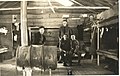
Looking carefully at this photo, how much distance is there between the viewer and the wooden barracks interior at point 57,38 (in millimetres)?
1305

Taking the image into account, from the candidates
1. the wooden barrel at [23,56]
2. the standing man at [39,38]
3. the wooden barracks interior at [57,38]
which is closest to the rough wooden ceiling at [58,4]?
the wooden barracks interior at [57,38]

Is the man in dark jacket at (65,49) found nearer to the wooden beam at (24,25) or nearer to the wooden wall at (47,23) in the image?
the wooden wall at (47,23)

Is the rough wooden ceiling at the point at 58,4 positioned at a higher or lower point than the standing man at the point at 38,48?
higher

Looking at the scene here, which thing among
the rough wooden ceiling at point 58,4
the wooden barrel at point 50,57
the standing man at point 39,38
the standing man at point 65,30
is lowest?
the wooden barrel at point 50,57

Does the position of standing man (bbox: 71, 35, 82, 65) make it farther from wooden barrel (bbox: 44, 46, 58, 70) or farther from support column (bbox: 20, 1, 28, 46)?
support column (bbox: 20, 1, 28, 46)

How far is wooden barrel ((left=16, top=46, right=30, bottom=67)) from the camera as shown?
1308mm

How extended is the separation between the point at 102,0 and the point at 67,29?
255 millimetres

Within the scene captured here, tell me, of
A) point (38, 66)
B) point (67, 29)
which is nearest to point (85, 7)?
point (67, 29)

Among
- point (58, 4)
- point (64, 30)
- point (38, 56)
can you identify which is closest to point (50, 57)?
point (38, 56)

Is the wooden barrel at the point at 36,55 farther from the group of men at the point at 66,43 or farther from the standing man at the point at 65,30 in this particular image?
the standing man at the point at 65,30

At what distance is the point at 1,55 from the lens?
51.3 inches

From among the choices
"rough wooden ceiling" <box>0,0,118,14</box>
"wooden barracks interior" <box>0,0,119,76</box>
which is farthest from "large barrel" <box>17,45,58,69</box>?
"rough wooden ceiling" <box>0,0,118,14</box>

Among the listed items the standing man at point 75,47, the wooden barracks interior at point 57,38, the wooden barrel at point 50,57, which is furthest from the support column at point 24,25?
the standing man at point 75,47

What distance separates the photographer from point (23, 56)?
1320 millimetres
